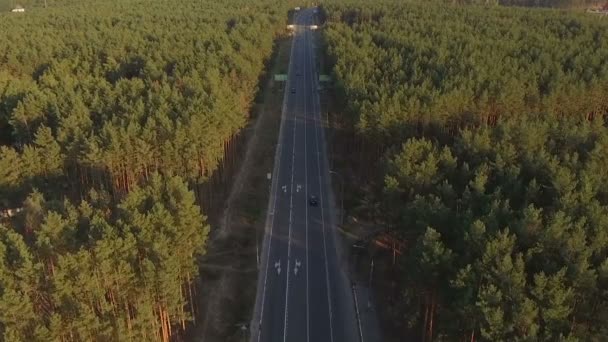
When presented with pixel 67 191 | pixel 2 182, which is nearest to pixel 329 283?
pixel 67 191

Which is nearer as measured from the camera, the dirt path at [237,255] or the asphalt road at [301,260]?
the asphalt road at [301,260]

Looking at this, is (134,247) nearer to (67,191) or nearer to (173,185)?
(173,185)

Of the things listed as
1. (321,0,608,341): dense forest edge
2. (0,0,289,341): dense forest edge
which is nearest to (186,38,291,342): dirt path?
(0,0,289,341): dense forest edge

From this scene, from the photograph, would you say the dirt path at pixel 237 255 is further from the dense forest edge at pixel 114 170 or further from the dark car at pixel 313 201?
the dark car at pixel 313 201

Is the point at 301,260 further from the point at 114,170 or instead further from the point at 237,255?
the point at 114,170

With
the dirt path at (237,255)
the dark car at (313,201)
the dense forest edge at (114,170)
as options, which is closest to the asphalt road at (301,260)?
the dark car at (313,201)

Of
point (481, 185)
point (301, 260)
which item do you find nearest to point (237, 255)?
point (301, 260)

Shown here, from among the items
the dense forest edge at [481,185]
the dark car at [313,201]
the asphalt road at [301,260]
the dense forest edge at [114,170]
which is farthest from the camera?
the dark car at [313,201]
